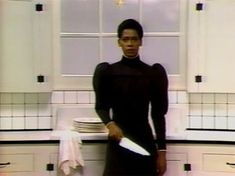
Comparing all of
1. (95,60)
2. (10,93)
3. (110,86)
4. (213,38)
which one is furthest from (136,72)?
(10,93)

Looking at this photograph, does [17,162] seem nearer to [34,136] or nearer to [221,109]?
[34,136]

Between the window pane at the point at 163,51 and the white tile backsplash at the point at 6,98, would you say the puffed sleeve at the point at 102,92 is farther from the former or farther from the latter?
the white tile backsplash at the point at 6,98

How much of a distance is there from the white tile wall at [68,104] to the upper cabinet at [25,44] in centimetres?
12

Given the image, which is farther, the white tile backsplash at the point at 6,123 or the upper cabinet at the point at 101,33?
the white tile backsplash at the point at 6,123

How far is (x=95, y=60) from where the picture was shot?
2648 millimetres

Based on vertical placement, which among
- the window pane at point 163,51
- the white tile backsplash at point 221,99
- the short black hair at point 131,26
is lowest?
the white tile backsplash at point 221,99

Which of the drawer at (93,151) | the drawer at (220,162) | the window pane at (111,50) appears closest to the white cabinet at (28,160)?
the drawer at (93,151)

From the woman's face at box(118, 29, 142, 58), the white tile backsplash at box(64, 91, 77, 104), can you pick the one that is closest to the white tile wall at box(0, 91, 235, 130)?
the white tile backsplash at box(64, 91, 77, 104)

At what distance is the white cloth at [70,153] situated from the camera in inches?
97.9

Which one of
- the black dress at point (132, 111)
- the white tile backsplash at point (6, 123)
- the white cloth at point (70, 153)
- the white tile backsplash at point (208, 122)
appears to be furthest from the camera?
the white tile backsplash at point (208, 122)

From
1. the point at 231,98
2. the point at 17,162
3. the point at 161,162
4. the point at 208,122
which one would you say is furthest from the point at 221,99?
the point at 17,162

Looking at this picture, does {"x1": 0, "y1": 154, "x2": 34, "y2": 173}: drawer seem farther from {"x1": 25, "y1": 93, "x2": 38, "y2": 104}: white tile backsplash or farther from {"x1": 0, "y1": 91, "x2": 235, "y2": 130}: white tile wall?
{"x1": 25, "y1": 93, "x2": 38, "y2": 104}: white tile backsplash

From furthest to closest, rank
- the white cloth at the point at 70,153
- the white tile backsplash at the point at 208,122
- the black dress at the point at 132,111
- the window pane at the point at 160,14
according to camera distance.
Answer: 1. the white tile backsplash at the point at 208,122
2. the window pane at the point at 160,14
3. the white cloth at the point at 70,153
4. the black dress at the point at 132,111

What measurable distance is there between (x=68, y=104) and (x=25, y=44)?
43 centimetres
